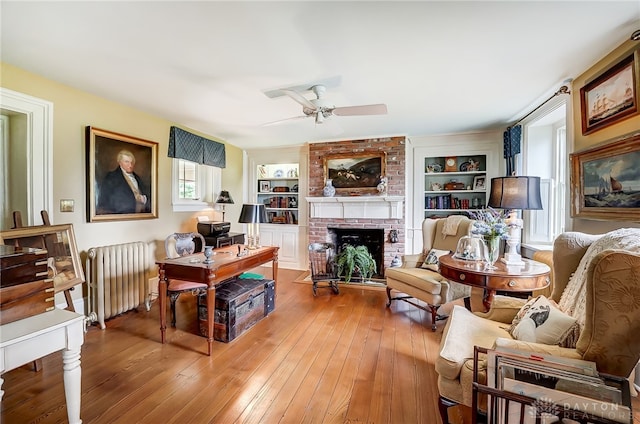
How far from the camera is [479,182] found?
4336 millimetres

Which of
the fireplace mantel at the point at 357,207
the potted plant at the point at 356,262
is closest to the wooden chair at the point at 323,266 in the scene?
the potted plant at the point at 356,262

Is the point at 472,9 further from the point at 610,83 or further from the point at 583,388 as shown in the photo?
the point at 583,388

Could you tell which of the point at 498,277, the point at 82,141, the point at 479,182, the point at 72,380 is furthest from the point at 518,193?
the point at 82,141

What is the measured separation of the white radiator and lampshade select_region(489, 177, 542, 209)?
3949 millimetres

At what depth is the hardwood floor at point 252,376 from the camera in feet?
5.24

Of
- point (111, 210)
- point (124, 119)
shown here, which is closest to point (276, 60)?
point (124, 119)

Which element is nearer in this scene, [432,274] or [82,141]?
[82,141]

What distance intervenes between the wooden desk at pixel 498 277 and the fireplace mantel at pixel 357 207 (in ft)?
7.27

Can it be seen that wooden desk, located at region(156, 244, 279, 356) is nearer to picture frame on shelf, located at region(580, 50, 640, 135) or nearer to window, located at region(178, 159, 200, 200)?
window, located at region(178, 159, 200, 200)

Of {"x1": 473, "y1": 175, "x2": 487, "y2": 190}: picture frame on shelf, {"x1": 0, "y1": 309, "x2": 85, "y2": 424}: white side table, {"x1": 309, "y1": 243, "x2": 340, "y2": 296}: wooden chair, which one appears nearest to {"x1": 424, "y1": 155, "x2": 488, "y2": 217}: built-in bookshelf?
{"x1": 473, "y1": 175, "x2": 487, "y2": 190}: picture frame on shelf

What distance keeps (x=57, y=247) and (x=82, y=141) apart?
113cm

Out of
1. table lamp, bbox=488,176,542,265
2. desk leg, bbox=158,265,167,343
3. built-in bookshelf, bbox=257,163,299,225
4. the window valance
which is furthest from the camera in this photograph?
built-in bookshelf, bbox=257,163,299,225

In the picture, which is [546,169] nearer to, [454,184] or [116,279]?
[454,184]

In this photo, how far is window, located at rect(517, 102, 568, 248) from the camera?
3.16 m
